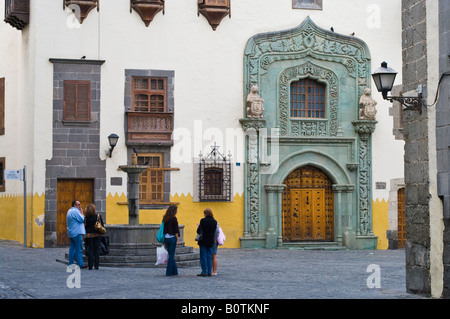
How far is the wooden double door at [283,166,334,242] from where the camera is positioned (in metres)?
29.0

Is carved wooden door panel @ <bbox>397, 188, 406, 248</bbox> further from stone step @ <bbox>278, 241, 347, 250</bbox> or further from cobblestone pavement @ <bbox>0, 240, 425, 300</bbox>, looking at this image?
cobblestone pavement @ <bbox>0, 240, 425, 300</bbox>

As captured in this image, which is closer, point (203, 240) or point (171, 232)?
point (203, 240)

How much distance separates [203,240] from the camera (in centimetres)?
1783

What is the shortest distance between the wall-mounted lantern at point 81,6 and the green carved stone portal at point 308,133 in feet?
17.1

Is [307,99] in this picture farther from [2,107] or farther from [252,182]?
[2,107]

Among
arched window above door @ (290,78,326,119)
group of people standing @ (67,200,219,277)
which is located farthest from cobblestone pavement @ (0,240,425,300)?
arched window above door @ (290,78,326,119)

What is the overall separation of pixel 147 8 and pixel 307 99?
241 inches

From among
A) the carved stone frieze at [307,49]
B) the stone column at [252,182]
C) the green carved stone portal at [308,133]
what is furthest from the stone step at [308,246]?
the carved stone frieze at [307,49]

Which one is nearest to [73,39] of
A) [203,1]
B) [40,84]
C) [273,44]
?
[40,84]

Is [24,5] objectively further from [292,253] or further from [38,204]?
[292,253]

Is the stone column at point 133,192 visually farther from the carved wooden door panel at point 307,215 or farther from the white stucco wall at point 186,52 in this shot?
the carved wooden door panel at point 307,215

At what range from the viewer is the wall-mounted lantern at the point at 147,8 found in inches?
1083

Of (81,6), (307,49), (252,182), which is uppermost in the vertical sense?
(81,6)

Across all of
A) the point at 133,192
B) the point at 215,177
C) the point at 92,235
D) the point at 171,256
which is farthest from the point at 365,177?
the point at 171,256
